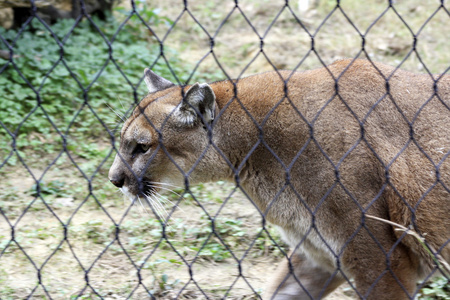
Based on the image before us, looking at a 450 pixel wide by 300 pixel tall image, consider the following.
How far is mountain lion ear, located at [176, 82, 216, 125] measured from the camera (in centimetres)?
376

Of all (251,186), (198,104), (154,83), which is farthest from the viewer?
(154,83)

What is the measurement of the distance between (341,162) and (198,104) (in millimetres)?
1049

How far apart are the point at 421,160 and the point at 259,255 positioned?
76.5 inches

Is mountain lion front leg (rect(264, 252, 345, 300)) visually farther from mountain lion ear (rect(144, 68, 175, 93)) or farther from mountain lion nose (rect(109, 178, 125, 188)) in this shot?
mountain lion ear (rect(144, 68, 175, 93))

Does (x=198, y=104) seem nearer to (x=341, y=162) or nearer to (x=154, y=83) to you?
(x=154, y=83)

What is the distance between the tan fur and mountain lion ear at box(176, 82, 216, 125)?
69 mm

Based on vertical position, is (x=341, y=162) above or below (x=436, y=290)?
above

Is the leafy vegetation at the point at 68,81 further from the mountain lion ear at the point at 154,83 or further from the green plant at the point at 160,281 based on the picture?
the green plant at the point at 160,281

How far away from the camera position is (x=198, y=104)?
386 centimetres

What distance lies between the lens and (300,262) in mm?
4457

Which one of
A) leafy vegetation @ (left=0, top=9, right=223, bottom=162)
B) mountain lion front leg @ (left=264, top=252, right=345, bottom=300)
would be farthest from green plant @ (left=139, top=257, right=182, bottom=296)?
leafy vegetation @ (left=0, top=9, right=223, bottom=162)

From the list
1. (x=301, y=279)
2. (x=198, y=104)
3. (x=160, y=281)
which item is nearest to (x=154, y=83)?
(x=198, y=104)

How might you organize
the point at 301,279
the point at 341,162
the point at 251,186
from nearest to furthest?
1. the point at 341,162
2. the point at 251,186
3. the point at 301,279

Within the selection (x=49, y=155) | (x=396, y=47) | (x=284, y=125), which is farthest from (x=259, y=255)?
(x=396, y=47)
